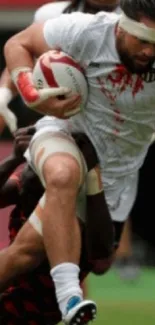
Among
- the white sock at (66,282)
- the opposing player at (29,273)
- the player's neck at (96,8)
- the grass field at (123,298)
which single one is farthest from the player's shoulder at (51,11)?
the white sock at (66,282)

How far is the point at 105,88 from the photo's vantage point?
6645mm

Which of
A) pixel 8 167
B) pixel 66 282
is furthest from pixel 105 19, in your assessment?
pixel 66 282

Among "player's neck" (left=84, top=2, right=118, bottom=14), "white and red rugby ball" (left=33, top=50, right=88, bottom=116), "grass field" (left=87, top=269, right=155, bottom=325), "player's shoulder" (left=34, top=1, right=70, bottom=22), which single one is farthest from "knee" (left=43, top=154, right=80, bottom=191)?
"grass field" (left=87, top=269, right=155, bottom=325)

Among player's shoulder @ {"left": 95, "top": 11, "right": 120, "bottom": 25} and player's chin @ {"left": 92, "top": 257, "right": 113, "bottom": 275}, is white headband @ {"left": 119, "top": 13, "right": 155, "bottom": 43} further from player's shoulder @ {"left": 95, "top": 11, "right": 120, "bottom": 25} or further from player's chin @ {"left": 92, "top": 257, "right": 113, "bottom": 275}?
player's chin @ {"left": 92, "top": 257, "right": 113, "bottom": 275}

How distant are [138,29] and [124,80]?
0.79 ft

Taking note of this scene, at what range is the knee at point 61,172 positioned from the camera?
6305 millimetres

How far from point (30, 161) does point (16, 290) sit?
2.50ft

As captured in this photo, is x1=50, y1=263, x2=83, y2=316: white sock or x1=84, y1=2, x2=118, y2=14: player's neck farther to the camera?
x1=84, y1=2, x2=118, y2=14: player's neck

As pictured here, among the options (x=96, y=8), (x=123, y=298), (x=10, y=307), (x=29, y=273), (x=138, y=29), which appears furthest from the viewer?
(x=123, y=298)

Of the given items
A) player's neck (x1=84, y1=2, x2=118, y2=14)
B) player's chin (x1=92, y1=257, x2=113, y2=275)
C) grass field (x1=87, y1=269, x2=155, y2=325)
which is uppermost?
player's neck (x1=84, y1=2, x2=118, y2=14)

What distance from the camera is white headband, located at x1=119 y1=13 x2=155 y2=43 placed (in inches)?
254

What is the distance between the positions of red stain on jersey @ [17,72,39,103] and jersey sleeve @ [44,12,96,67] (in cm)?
16

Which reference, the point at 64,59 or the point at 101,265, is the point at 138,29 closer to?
the point at 64,59

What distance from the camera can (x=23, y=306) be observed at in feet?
24.0
